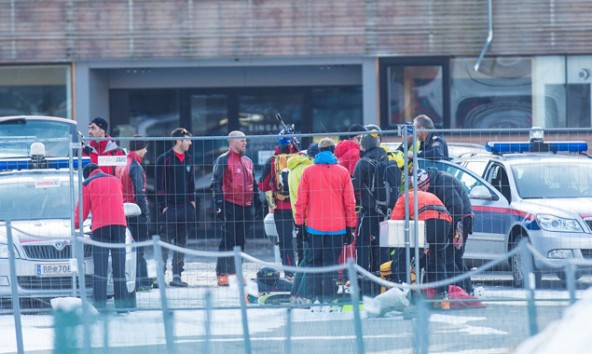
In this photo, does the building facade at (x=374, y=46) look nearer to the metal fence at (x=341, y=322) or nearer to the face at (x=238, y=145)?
the face at (x=238, y=145)

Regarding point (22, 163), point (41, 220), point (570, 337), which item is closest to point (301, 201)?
point (41, 220)

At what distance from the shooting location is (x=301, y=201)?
41.0 ft

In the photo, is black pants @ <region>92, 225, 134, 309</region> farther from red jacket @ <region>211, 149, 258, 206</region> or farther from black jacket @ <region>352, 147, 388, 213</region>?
black jacket @ <region>352, 147, 388, 213</region>

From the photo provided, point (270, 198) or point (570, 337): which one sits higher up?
point (270, 198)

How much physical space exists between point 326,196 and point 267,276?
103 cm

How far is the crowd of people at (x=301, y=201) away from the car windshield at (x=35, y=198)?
1.76ft

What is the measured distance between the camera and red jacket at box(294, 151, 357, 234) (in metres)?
12.4

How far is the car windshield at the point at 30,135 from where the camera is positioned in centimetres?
1391

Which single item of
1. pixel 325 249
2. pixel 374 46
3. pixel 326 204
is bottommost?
pixel 325 249

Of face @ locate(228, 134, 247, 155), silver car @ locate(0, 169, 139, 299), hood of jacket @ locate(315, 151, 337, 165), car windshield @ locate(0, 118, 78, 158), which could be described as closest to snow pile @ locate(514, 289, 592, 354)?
silver car @ locate(0, 169, 139, 299)

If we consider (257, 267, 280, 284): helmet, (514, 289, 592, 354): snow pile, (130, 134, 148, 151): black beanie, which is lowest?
(257, 267, 280, 284): helmet

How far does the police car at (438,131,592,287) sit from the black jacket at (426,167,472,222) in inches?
23.5

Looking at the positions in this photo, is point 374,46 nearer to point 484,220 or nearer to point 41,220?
point 484,220

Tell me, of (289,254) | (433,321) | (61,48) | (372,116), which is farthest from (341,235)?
(61,48)
